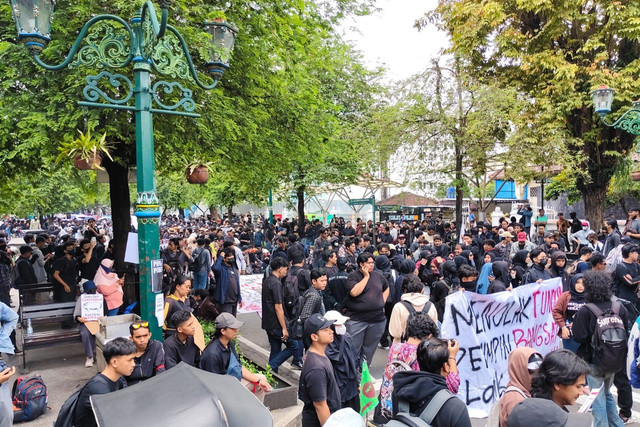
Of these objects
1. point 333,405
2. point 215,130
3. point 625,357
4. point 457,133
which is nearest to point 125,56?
point 215,130

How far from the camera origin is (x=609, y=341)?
16.3 feet

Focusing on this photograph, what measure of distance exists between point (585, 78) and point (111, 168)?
1680 centimetres

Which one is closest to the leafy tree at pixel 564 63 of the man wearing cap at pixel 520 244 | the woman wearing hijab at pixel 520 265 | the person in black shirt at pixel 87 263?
the man wearing cap at pixel 520 244

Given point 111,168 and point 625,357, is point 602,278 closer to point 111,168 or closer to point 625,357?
point 625,357

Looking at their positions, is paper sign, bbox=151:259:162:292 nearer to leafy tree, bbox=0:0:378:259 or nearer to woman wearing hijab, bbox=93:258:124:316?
leafy tree, bbox=0:0:378:259

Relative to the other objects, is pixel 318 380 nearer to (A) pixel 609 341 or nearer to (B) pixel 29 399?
(A) pixel 609 341

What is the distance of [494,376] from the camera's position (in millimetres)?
6273

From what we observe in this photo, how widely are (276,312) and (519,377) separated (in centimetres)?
423

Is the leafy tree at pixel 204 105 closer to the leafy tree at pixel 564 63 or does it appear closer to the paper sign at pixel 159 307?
the paper sign at pixel 159 307

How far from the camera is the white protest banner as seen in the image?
6.14 meters

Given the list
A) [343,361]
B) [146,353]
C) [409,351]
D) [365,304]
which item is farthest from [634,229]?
[146,353]

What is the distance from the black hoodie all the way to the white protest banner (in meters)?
3.01

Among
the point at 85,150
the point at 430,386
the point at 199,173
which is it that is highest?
the point at 85,150

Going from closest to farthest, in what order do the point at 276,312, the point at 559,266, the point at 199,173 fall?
the point at 276,312 < the point at 199,173 < the point at 559,266
